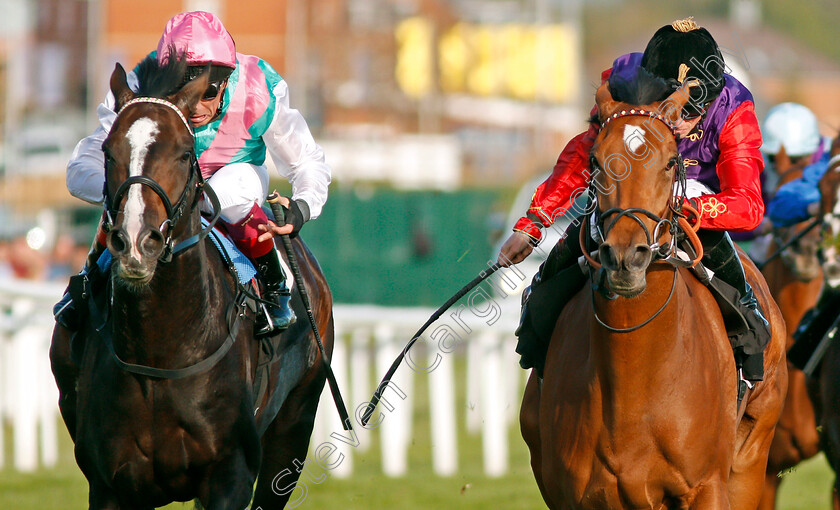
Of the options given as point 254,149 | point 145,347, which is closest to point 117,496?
point 145,347

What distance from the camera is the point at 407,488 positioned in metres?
8.36

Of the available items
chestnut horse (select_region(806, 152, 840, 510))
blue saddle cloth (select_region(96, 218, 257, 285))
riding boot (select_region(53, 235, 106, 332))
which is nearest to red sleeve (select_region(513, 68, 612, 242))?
blue saddle cloth (select_region(96, 218, 257, 285))

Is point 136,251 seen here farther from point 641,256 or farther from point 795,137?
point 795,137

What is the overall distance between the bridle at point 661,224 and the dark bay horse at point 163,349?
1.35 metres

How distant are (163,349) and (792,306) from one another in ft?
12.9

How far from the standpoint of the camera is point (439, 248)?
66.5ft

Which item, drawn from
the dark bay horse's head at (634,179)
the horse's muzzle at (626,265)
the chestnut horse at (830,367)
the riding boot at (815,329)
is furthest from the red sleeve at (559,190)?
the riding boot at (815,329)

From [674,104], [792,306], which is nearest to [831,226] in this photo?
[792,306]

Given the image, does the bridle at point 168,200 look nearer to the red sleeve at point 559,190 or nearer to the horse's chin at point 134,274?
the horse's chin at point 134,274

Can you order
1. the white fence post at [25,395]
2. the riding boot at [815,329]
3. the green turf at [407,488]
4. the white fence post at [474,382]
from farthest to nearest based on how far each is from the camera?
the white fence post at [474,382] → the white fence post at [25,395] → the green turf at [407,488] → the riding boot at [815,329]

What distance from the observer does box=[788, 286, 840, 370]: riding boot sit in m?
6.01

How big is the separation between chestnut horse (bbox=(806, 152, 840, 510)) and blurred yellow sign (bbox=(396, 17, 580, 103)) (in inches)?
1025

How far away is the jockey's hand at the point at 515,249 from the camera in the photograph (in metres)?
4.54

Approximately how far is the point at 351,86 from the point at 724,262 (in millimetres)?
26091
